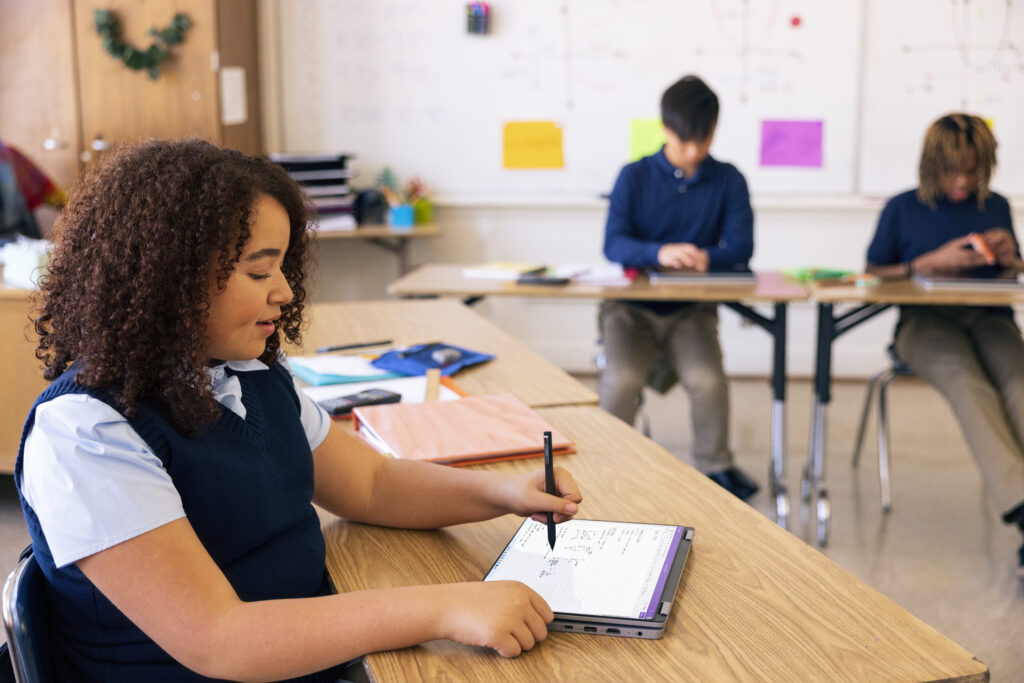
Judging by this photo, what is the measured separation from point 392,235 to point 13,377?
1592 mm

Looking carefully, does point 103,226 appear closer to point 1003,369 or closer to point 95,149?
point 1003,369

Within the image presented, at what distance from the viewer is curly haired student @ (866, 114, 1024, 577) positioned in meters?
2.54

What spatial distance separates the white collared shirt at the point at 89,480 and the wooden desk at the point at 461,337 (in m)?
0.72

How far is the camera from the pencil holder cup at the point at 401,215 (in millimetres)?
4152

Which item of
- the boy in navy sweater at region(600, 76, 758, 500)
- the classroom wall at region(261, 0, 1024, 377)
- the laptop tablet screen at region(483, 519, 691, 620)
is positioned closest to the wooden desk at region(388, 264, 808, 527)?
the boy in navy sweater at region(600, 76, 758, 500)

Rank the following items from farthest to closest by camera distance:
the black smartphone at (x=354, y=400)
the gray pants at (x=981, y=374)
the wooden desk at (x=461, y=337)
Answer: the gray pants at (x=981, y=374) → the wooden desk at (x=461, y=337) → the black smartphone at (x=354, y=400)

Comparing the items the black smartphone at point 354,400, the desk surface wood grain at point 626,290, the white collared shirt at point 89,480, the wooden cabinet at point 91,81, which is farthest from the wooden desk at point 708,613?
the wooden cabinet at point 91,81

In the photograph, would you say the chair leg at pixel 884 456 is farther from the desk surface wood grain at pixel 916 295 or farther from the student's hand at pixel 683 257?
the student's hand at pixel 683 257

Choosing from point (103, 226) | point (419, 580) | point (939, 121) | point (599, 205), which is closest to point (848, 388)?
point (599, 205)

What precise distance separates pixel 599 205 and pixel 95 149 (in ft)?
6.88

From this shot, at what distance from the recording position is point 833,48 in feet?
13.5

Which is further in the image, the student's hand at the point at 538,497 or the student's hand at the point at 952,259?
the student's hand at the point at 952,259

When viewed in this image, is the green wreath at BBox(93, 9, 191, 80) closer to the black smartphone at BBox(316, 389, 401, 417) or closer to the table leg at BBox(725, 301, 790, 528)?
the table leg at BBox(725, 301, 790, 528)

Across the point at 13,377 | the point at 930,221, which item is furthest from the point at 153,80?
the point at 930,221
